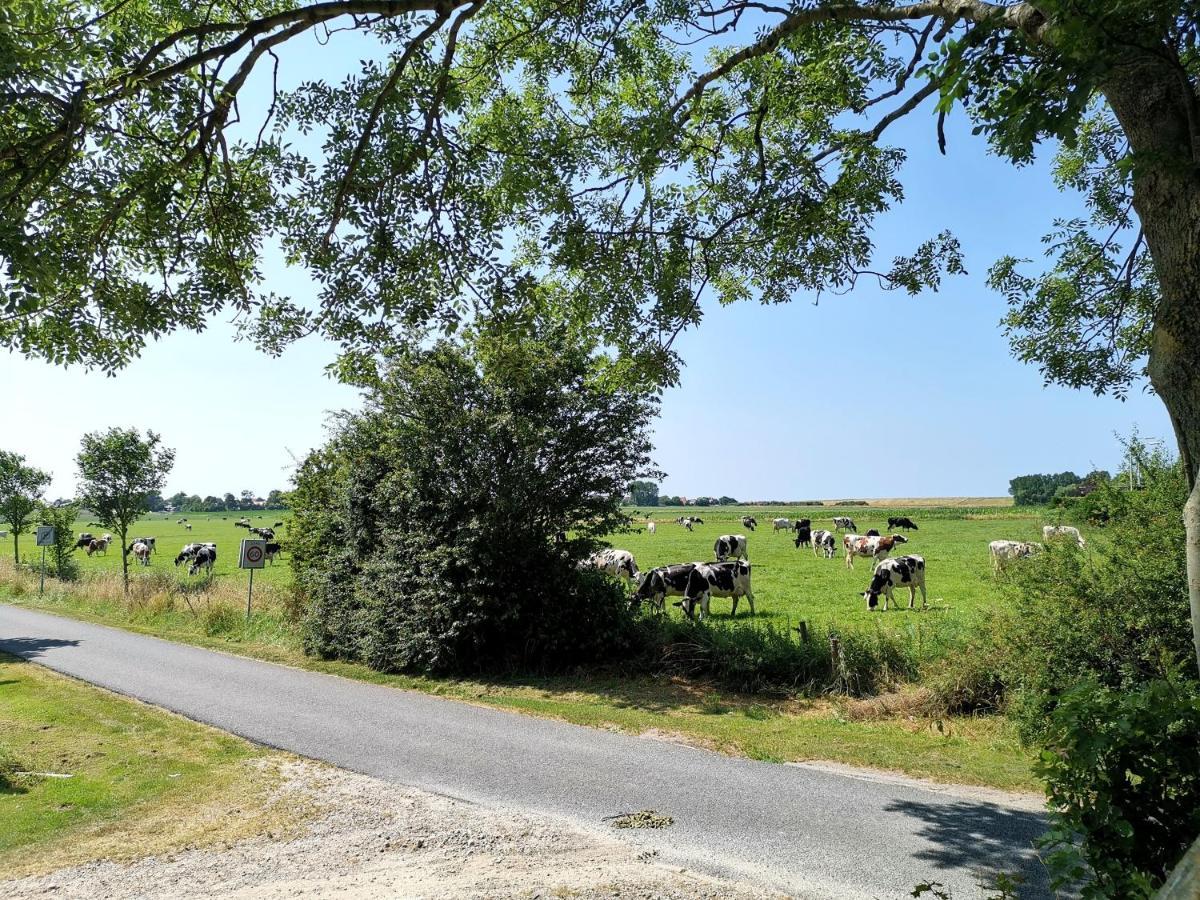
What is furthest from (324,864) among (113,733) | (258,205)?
(258,205)

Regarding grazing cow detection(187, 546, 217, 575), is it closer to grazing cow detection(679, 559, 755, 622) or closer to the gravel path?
grazing cow detection(679, 559, 755, 622)

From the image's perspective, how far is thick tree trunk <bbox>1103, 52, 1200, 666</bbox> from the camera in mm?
3859

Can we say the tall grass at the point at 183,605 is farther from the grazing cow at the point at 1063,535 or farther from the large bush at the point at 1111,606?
the grazing cow at the point at 1063,535

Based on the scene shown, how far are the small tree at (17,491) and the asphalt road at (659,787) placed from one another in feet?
95.8

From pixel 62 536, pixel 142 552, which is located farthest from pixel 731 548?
pixel 142 552

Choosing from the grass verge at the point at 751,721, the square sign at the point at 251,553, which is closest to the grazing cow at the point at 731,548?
the square sign at the point at 251,553

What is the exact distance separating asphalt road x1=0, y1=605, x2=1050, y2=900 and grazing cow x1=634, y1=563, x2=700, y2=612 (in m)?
7.90

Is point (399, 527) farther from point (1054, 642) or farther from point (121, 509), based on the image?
point (121, 509)

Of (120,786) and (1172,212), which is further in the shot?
(120,786)

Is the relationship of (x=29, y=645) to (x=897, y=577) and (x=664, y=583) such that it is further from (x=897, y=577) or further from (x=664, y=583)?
(x=897, y=577)

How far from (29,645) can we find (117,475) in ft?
40.4

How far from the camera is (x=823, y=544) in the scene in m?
42.6

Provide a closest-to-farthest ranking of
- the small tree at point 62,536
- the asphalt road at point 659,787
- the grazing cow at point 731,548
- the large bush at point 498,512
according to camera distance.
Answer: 1. the asphalt road at point 659,787
2. the large bush at point 498,512
3. the small tree at point 62,536
4. the grazing cow at point 731,548

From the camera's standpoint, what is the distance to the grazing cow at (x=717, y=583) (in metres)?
19.4
